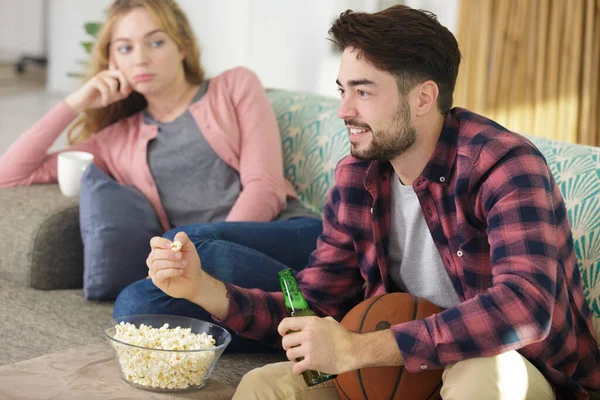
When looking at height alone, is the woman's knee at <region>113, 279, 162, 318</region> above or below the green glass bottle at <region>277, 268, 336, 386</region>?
below

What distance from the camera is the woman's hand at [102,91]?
301cm

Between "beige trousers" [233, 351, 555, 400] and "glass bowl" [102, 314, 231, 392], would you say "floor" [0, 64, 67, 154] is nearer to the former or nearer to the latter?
"glass bowl" [102, 314, 231, 392]

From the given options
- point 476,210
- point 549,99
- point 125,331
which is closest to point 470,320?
point 476,210

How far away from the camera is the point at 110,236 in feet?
8.86

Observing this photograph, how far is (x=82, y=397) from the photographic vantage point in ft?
5.92

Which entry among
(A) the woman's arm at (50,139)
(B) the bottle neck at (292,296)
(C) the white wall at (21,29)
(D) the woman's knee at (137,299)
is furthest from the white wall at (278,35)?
Result: (C) the white wall at (21,29)

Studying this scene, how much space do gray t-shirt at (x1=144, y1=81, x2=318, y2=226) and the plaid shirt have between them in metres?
0.81

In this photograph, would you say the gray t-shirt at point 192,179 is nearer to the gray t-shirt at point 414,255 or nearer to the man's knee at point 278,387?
the gray t-shirt at point 414,255

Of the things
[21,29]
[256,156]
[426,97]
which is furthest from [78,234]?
[21,29]

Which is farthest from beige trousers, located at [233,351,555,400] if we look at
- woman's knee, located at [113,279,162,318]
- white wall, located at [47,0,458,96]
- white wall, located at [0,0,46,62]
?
white wall, located at [0,0,46,62]

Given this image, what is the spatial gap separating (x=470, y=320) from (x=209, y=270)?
2.91 feet

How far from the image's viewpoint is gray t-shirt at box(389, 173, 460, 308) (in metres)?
1.91

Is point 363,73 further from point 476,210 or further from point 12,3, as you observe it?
point 12,3

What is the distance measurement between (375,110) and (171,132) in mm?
1278
